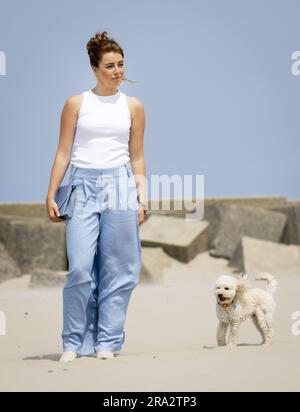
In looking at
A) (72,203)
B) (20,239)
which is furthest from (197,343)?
(20,239)

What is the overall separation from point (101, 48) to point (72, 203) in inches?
38.1

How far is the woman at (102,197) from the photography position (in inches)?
231

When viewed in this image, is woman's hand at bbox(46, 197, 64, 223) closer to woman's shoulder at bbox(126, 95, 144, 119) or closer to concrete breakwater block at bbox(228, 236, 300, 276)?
woman's shoulder at bbox(126, 95, 144, 119)

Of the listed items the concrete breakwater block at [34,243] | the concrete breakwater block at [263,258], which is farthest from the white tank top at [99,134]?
the concrete breakwater block at [34,243]

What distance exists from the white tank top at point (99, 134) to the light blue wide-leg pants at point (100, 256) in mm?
62

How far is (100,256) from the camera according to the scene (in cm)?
601

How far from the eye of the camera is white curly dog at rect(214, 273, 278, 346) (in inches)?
246

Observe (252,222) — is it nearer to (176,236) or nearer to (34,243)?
(176,236)

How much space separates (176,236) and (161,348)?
20.8ft

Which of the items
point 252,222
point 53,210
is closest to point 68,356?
point 53,210

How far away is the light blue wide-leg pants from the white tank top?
0.06 m

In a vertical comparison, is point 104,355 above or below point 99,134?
below

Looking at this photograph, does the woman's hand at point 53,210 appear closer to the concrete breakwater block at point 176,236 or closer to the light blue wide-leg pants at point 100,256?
the light blue wide-leg pants at point 100,256

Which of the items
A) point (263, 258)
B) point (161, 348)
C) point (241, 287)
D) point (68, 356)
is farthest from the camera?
Answer: point (263, 258)
